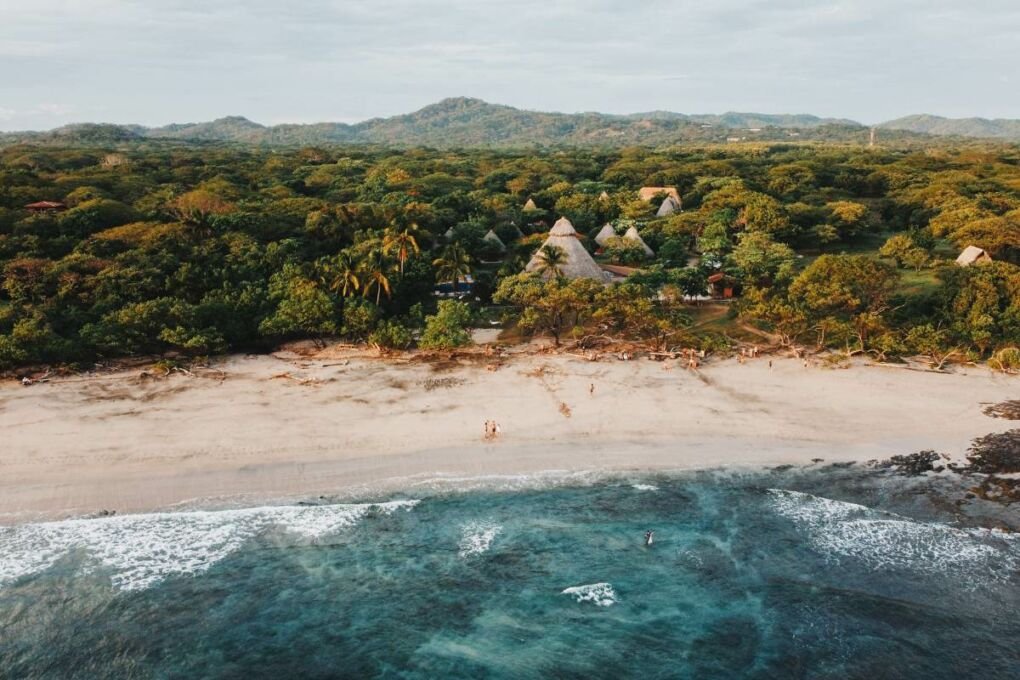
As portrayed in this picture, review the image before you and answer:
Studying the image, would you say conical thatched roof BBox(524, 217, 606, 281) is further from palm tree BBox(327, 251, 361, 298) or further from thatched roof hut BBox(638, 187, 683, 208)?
thatched roof hut BBox(638, 187, 683, 208)

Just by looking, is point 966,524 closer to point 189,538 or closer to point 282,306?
point 189,538

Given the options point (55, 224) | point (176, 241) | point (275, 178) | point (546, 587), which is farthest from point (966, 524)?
point (275, 178)

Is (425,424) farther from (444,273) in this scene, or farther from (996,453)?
(996,453)

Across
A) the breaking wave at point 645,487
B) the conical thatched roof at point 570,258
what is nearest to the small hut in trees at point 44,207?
the conical thatched roof at point 570,258

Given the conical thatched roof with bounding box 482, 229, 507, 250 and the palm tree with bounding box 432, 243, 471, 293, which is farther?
the conical thatched roof with bounding box 482, 229, 507, 250

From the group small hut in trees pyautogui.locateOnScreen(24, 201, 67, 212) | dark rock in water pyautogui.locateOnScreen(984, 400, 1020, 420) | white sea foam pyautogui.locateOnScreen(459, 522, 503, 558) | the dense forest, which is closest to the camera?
white sea foam pyautogui.locateOnScreen(459, 522, 503, 558)

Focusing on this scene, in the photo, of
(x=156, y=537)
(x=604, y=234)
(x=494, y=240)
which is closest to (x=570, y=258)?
(x=494, y=240)

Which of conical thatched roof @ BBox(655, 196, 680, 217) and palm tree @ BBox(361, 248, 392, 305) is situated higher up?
conical thatched roof @ BBox(655, 196, 680, 217)

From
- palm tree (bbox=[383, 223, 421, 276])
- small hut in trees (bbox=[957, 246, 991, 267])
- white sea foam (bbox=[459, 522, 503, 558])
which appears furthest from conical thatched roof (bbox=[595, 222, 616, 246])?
white sea foam (bbox=[459, 522, 503, 558])
